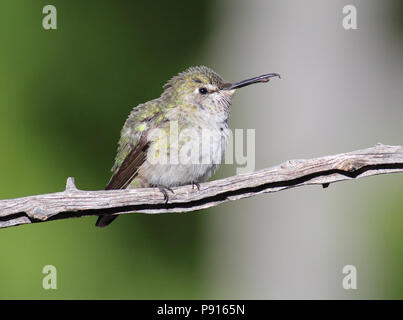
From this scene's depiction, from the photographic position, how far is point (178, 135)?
516 centimetres

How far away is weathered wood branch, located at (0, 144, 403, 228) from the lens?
426 centimetres

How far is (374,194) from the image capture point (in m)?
7.77

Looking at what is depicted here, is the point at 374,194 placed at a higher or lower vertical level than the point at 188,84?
lower

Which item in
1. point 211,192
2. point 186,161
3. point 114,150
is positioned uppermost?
point 114,150

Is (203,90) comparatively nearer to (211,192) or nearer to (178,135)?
(178,135)

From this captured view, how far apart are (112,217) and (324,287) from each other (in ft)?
9.07

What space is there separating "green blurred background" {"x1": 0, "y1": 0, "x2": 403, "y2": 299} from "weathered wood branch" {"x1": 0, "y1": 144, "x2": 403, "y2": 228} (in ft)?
8.79

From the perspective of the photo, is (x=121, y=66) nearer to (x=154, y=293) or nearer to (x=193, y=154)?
(x=154, y=293)

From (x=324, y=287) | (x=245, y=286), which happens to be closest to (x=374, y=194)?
(x=324, y=287)

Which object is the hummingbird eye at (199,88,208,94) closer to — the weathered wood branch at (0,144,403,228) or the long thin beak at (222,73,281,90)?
the long thin beak at (222,73,281,90)

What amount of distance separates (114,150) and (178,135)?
283 centimetres

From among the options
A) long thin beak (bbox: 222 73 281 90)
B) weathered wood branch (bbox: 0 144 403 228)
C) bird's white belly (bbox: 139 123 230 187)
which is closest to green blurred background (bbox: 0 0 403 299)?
long thin beak (bbox: 222 73 281 90)

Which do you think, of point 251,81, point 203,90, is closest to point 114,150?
point 203,90

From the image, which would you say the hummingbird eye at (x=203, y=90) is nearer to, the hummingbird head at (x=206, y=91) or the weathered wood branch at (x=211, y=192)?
the hummingbird head at (x=206, y=91)
